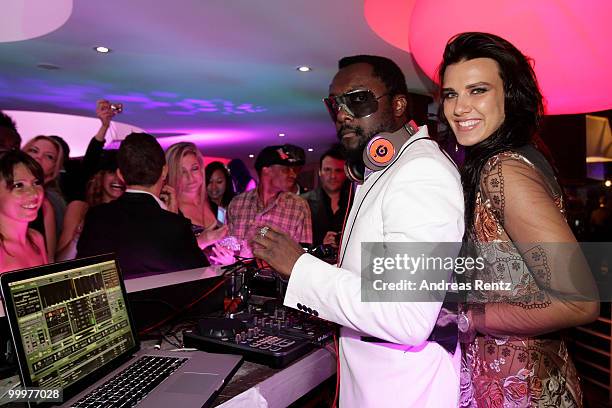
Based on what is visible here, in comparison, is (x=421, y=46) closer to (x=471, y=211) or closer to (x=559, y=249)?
(x=471, y=211)

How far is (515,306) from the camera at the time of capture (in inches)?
49.9

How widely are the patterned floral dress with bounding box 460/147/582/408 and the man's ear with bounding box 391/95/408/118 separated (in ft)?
1.12

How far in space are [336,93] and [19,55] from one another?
5.40 m

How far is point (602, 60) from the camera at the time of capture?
2.14m

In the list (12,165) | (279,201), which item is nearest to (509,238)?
(12,165)

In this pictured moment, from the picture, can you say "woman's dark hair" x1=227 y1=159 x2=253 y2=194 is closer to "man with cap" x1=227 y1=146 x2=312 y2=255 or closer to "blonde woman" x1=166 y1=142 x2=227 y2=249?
"man with cap" x1=227 y1=146 x2=312 y2=255

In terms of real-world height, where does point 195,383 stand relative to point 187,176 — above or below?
below

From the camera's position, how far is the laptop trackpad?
1162 mm

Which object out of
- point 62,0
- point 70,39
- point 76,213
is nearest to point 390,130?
point 76,213

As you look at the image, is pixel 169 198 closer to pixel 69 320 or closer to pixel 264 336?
pixel 264 336

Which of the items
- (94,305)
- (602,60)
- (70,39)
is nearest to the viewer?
(94,305)

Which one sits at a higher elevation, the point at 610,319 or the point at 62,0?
the point at 62,0

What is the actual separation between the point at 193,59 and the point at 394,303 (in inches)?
199

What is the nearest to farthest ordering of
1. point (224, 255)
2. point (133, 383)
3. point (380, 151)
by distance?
point (133, 383) → point (380, 151) → point (224, 255)
